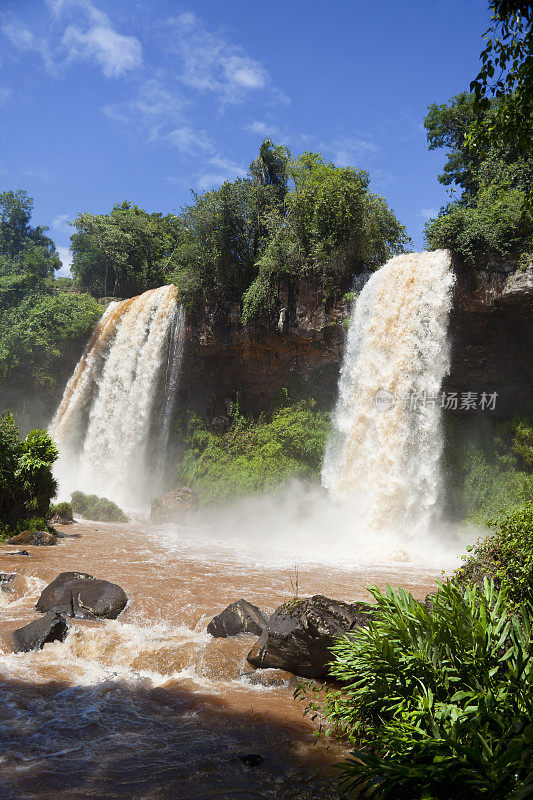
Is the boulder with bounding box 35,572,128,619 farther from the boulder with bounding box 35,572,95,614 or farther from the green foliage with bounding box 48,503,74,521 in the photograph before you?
the green foliage with bounding box 48,503,74,521

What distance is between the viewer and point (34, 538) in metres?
12.2

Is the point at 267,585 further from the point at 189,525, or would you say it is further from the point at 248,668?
the point at 189,525

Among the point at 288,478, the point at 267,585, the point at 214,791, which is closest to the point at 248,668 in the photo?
the point at 214,791

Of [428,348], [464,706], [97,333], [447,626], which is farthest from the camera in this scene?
[97,333]

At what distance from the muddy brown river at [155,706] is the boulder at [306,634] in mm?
168

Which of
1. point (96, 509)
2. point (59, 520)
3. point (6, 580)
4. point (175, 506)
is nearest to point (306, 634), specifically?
point (6, 580)

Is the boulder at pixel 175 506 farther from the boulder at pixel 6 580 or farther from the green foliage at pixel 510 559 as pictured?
the green foliage at pixel 510 559

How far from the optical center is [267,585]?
9.71 m

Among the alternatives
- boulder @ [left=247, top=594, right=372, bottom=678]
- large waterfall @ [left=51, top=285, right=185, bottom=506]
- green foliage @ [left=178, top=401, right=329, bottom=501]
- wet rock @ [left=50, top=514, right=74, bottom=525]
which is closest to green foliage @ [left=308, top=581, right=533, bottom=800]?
boulder @ [left=247, top=594, right=372, bottom=678]

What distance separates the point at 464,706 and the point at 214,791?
1.89 meters

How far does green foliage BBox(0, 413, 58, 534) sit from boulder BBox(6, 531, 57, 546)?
66cm

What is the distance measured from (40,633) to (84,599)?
3.87 feet

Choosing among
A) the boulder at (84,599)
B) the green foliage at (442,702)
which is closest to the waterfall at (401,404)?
the boulder at (84,599)

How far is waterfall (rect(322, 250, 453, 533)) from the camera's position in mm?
15383
